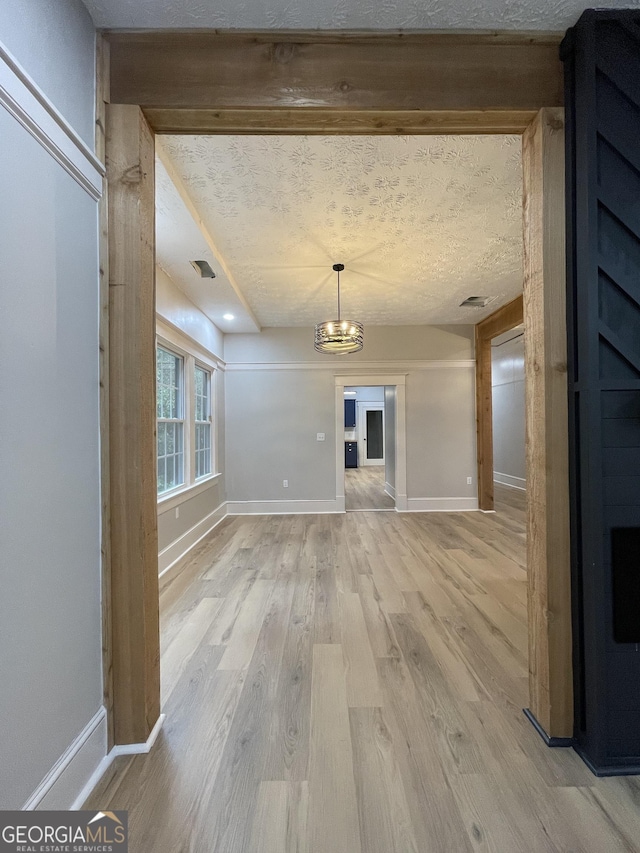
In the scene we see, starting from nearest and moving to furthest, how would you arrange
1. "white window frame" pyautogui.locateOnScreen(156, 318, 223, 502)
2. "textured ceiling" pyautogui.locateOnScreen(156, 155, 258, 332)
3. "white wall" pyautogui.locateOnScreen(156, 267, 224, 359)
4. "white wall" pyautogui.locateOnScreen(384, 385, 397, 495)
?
"textured ceiling" pyautogui.locateOnScreen(156, 155, 258, 332) → "white wall" pyautogui.locateOnScreen(156, 267, 224, 359) → "white window frame" pyautogui.locateOnScreen(156, 318, 223, 502) → "white wall" pyautogui.locateOnScreen(384, 385, 397, 495)

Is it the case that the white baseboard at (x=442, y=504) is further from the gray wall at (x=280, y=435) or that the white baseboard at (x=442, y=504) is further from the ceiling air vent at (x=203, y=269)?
the ceiling air vent at (x=203, y=269)

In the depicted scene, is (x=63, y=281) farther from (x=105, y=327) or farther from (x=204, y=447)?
(x=204, y=447)

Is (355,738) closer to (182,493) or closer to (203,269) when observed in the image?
(182,493)

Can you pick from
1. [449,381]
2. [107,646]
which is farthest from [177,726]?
[449,381]

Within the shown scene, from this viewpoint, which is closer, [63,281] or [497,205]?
[63,281]

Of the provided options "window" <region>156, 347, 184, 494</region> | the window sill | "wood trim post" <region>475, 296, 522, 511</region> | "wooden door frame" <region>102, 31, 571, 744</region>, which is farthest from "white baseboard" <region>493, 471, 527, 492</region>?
"wooden door frame" <region>102, 31, 571, 744</region>

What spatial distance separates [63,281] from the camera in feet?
3.84

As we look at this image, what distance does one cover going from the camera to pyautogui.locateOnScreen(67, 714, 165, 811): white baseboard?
1.16 metres

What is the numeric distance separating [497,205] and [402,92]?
1443 mm

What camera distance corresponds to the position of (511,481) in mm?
7816

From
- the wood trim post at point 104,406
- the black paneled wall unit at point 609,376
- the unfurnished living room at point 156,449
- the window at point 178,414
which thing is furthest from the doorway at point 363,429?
the wood trim post at point 104,406

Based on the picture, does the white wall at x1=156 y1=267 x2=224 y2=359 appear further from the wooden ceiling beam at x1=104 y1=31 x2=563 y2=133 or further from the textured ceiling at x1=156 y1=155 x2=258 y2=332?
the wooden ceiling beam at x1=104 y1=31 x2=563 y2=133

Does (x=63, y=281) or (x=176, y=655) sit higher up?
(x=63, y=281)

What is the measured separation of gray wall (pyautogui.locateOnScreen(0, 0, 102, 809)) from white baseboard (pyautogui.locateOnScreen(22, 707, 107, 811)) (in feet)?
0.09
